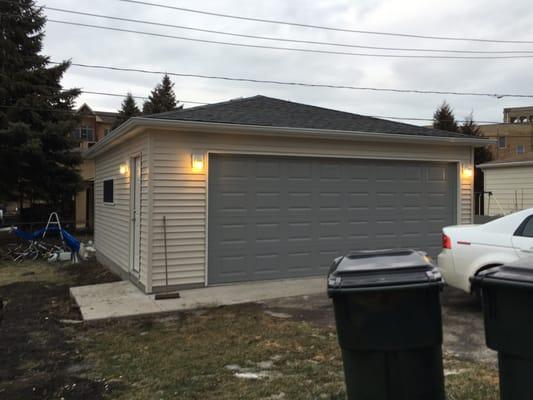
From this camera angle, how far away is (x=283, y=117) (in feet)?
28.8

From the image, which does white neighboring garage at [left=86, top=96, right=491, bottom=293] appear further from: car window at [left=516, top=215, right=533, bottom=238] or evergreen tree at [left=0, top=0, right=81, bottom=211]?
evergreen tree at [left=0, top=0, right=81, bottom=211]

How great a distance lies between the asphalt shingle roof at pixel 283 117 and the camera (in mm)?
7906

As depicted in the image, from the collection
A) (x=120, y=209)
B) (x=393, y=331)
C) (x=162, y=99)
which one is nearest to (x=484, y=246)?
(x=393, y=331)

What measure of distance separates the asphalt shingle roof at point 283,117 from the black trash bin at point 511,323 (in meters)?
5.80

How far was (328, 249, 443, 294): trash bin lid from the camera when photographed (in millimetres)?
2525

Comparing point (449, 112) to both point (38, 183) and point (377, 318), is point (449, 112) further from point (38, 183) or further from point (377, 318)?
point (377, 318)

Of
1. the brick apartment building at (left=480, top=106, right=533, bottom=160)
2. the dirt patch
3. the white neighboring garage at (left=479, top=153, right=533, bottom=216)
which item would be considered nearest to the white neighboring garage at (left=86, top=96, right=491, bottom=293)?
the dirt patch

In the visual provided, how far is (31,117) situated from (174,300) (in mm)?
13992

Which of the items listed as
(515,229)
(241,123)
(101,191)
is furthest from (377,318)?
(101,191)

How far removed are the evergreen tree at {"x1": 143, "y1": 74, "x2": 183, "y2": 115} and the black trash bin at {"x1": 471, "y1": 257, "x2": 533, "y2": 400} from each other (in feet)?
108

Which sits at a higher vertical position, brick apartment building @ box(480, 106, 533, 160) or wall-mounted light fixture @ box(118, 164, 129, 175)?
brick apartment building @ box(480, 106, 533, 160)

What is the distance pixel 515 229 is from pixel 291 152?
3.85 meters

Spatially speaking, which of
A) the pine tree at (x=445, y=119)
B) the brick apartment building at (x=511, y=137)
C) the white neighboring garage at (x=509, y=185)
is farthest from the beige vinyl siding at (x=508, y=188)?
the brick apartment building at (x=511, y=137)

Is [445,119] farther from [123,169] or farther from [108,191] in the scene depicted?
[123,169]
